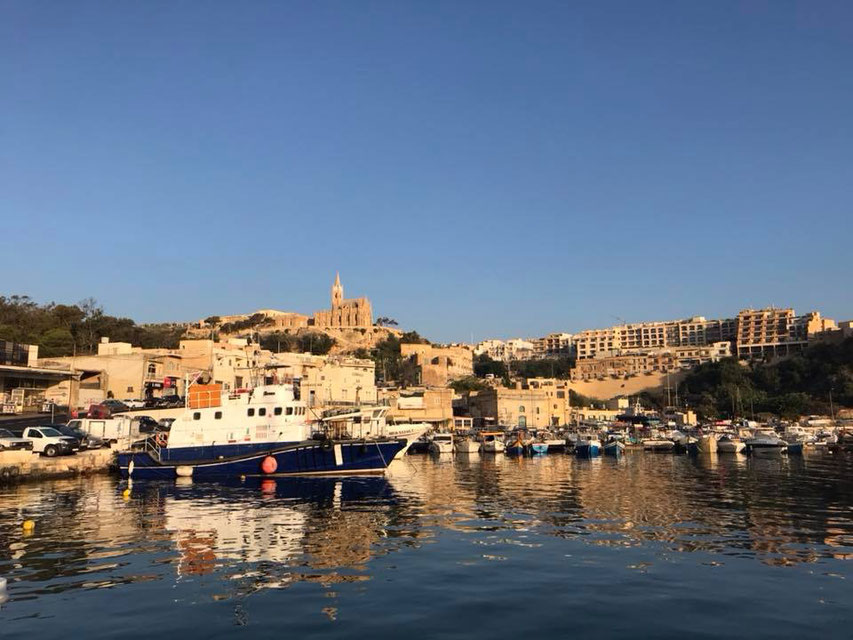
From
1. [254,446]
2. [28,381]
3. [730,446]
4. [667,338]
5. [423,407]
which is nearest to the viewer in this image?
[254,446]

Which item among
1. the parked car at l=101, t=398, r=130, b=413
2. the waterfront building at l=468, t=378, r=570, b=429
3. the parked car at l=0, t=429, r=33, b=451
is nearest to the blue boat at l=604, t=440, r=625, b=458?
the waterfront building at l=468, t=378, r=570, b=429

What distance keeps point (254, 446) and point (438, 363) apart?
85961mm

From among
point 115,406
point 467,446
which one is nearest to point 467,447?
point 467,446

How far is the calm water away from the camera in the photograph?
33.5 ft

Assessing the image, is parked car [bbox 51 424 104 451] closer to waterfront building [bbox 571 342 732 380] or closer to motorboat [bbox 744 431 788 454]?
motorboat [bbox 744 431 788 454]

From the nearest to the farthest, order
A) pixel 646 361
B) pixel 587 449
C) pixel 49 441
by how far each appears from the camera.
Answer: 1. pixel 49 441
2. pixel 587 449
3. pixel 646 361

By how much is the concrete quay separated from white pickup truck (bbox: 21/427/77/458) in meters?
0.55

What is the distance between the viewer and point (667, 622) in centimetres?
1012

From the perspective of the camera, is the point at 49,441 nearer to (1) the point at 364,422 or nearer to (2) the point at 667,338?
(1) the point at 364,422

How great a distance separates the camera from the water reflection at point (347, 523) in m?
13.9

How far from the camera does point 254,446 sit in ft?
117

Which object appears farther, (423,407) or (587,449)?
(423,407)

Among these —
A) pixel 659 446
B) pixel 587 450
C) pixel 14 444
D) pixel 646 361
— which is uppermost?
pixel 646 361

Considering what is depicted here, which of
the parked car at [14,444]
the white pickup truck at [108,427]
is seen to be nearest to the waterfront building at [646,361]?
the white pickup truck at [108,427]
